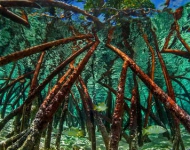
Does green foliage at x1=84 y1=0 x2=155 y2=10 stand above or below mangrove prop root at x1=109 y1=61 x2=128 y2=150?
above

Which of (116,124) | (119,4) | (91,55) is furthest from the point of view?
(91,55)

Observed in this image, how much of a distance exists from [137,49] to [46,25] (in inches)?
152

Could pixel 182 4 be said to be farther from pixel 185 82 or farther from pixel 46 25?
pixel 185 82

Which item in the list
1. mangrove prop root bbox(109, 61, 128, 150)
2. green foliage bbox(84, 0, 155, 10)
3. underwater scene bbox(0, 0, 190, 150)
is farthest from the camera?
green foliage bbox(84, 0, 155, 10)

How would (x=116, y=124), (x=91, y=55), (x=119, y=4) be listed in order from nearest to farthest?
1. (x=116, y=124)
2. (x=119, y=4)
3. (x=91, y=55)

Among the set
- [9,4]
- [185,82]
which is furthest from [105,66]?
[185,82]

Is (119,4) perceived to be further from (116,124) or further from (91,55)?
(116,124)

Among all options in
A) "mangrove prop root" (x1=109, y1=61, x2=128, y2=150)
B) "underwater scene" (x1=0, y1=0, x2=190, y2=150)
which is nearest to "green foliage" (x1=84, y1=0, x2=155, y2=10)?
"underwater scene" (x1=0, y1=0, x2=190, y2=150)

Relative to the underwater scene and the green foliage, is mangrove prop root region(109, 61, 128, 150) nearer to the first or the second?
the underwater scene

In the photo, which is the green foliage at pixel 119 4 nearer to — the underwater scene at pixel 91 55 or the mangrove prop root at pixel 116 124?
the underwater scene at pixel 91 55

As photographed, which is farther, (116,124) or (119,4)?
A: (119,4)

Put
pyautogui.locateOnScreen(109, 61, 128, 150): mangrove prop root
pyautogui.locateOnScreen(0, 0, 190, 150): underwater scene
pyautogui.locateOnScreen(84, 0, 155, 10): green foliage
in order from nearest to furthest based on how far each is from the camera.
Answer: pyautogui.locateOnScreen(109, 61, 128, 150): mangrove prop root
pyautogui.locateOnScreen(0, 0, 190, 150): underwater scene
pyautogui.locateOnScreen(84, 0, 155, 10): green foliage

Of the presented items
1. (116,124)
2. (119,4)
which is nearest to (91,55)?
(119,4)

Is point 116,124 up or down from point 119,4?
down
